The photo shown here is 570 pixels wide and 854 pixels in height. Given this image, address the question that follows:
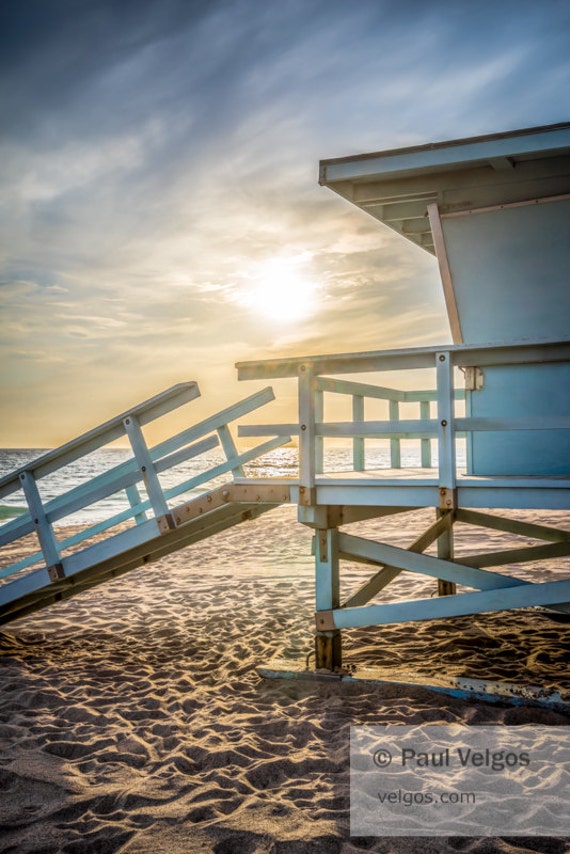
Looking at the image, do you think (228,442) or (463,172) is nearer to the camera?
(463,172)

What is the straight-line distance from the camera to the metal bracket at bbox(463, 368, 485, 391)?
6.88 metres

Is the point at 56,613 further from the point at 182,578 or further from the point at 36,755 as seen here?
the point at 36,755

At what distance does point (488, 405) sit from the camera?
22.5 ft

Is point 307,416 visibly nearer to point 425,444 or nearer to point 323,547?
point 323,547

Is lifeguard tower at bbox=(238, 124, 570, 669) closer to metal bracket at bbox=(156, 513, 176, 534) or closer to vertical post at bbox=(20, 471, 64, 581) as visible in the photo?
metal bracket at bbox=(156, 513, 176, 534)

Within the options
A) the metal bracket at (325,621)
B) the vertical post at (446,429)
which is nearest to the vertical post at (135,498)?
the metal bracket at (325,621)

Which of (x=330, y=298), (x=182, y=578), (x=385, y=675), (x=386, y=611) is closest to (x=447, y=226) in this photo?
(x=386, y=611)

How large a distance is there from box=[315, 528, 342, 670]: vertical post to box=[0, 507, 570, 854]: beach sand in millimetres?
323

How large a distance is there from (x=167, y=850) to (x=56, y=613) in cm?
651

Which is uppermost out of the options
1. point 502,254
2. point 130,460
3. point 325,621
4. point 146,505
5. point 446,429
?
point 502,254

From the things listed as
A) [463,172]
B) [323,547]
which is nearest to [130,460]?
[323,547]

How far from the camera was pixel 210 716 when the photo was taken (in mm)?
5113

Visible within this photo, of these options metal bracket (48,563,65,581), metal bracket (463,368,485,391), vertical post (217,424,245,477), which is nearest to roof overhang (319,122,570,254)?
metal bracket (463,368,485,391)

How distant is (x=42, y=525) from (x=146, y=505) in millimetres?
1342
